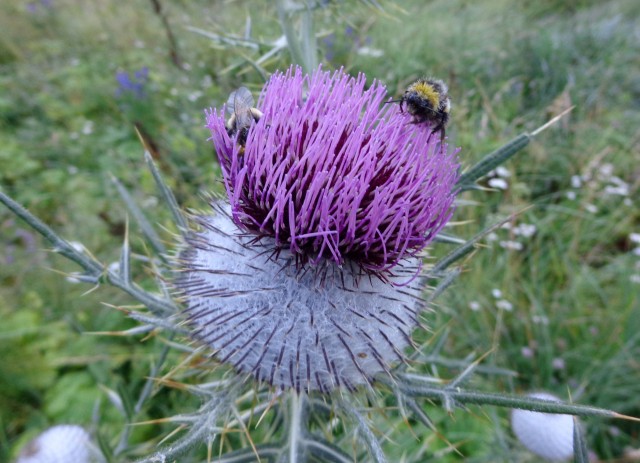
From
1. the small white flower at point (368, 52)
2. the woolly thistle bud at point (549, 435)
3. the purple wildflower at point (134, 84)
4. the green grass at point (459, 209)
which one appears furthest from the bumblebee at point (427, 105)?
the purple wildflower at point (134, 84)

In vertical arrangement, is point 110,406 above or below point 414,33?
below

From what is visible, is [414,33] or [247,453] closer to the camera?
[247,453]

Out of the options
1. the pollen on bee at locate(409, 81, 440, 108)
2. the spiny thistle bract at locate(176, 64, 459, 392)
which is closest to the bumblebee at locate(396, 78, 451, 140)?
the pollen on bee at locate(409, 81, 440, 108)

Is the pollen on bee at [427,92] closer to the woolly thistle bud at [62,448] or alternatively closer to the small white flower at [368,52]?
the woolly thistle bud at [62,448]

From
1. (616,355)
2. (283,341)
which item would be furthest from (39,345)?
(616,355)

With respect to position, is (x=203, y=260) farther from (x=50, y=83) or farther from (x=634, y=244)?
Answer: (x=50, y=83)

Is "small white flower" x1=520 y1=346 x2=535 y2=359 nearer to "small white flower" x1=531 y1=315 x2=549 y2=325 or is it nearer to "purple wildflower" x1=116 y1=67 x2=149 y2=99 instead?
"small white flower" x1=531 y1=315 x2=549 y2=325

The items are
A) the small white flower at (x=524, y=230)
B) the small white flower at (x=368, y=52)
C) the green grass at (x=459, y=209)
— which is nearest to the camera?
the green grass at (x=459, y=209)
